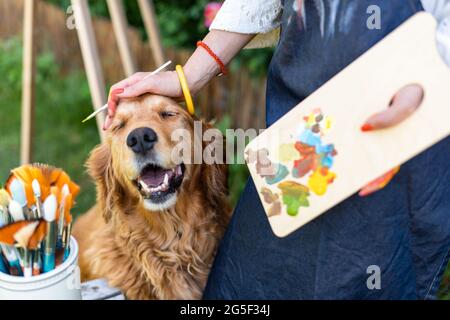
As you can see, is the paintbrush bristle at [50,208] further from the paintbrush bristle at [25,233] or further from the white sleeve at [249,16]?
the white sleeve at [249,16]

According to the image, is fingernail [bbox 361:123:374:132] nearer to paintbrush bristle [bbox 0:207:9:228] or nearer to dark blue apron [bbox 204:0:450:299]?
dark blue apron [bbox 204:0:450:299]

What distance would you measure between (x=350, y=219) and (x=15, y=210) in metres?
0.84

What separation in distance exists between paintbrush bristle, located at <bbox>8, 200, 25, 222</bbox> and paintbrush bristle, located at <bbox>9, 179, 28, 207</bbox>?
16mm

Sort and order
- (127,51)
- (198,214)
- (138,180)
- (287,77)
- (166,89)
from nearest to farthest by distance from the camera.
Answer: (287,77), (166,89), (138,180), (198,214), (127,51)

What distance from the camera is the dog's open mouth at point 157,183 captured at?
1.81m

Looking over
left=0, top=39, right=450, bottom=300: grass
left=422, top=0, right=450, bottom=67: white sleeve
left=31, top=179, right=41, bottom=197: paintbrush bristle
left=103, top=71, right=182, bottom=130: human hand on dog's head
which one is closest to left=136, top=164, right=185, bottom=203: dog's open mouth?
left=103, top=71, right=182, bottom=130: human hand on dog's head

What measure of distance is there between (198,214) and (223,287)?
30 cm

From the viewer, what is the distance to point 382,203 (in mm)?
1431

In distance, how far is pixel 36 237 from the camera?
1.41 metres

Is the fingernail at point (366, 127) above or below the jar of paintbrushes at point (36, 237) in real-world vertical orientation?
above

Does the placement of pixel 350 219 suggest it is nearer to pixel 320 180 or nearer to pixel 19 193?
pixel 320 180

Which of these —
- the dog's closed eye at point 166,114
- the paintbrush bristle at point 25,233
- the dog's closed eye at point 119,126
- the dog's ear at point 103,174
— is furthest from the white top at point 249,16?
the paintbrush bristle at point 25,233

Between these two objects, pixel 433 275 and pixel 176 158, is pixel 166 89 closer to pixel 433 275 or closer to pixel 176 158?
pixel 176 158
